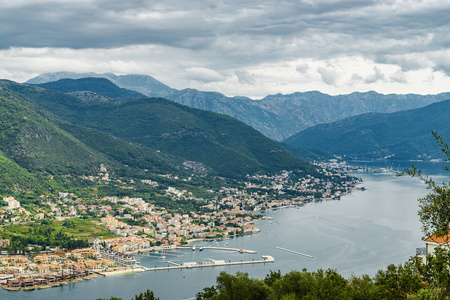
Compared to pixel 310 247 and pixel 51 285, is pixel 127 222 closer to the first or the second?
pixel 310 247

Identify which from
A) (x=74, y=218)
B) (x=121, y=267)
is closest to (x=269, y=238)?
(x=121, y=267)

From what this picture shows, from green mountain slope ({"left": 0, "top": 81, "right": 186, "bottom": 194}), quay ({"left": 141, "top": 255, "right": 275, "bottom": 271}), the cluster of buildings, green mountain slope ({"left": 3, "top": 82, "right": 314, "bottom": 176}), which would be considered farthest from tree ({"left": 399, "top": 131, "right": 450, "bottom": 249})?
green mountain slope ({"left": 3, "top": 82, "right": 314, "bottom": 176})

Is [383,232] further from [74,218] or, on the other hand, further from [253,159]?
[253,159]

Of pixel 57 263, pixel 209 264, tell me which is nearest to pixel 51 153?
pixel 57 263

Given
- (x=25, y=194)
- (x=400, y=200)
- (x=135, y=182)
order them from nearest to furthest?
(x=25, y=194)
(x=400, y=200)
(x=135, y=182)

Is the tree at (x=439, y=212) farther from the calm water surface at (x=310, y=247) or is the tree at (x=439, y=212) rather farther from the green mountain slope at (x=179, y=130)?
the green mountain slope at (x=179, y=130)

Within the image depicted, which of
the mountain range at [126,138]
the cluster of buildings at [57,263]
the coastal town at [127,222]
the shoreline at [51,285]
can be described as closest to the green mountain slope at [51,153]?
the mountain range at [126,138]
